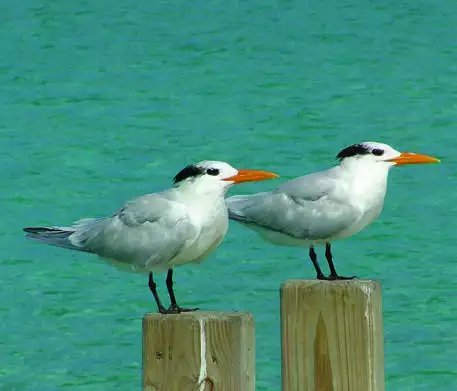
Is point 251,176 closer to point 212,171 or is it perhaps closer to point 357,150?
point 212,171

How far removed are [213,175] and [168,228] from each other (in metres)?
0.27

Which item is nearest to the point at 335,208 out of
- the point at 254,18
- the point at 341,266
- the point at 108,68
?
the point at 341,266

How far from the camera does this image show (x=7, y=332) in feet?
40.1

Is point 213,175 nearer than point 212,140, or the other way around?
point 213,175

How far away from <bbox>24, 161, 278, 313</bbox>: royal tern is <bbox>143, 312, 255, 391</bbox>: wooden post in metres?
0.95

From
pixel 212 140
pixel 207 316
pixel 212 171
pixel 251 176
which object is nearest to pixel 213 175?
pixel 212 171

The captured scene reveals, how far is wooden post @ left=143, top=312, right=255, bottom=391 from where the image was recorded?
4207 millimetres

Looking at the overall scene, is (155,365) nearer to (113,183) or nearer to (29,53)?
(113,183)

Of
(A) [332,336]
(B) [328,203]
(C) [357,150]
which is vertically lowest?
(A) [332,336]

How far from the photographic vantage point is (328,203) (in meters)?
6.11

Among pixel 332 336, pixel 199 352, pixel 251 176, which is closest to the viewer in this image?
pixel 199 352

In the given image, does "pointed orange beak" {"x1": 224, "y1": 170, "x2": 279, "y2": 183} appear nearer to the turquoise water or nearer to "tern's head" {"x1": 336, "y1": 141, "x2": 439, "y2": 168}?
"tern's head" {"x1": 336, "y1": 141, "x2": 439, "y2": 168}

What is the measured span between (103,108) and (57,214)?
3.93 metres

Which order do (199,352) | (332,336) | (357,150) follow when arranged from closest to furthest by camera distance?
1. (199,352)
2. (332,336)
3. (357,150)
